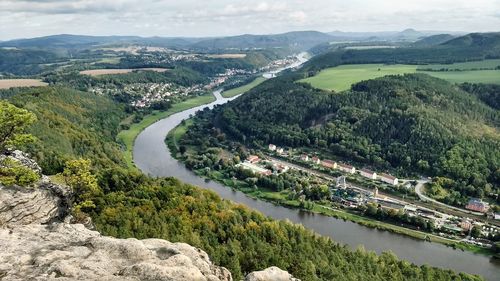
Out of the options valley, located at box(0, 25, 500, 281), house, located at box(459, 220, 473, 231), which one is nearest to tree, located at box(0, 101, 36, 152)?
valley, located at box(0, 25, 500, 281)

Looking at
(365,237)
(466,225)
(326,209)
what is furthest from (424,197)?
(365,237)

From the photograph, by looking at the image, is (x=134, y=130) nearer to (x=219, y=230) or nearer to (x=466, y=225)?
(x=466, y=225)

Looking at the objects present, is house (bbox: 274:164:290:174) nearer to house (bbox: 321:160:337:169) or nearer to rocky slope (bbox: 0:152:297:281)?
house (bbox: 321:160:337:169)

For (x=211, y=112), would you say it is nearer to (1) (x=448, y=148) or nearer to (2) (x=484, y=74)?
(1) (x=448, y=148)

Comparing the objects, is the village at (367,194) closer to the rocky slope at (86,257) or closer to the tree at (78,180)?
the tree at (78,180)

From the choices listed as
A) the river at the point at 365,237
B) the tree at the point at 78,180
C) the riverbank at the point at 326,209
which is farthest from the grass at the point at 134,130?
the tree at the point at 78,180
